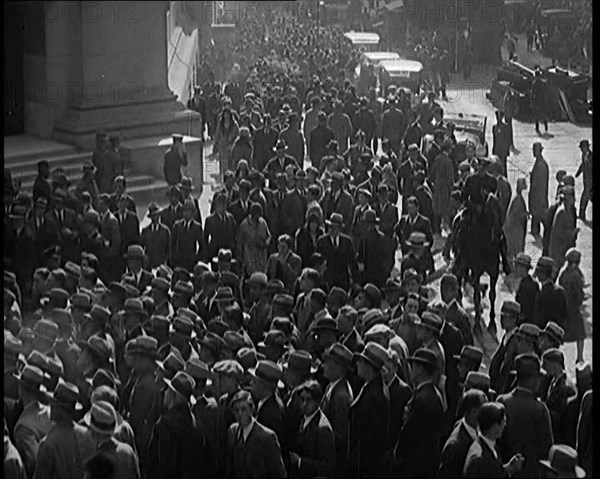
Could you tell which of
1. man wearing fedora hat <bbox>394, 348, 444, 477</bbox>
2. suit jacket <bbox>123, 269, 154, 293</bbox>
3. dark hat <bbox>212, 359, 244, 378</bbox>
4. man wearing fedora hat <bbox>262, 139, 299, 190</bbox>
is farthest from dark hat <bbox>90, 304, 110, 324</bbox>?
man wearing fedora hat <bbox>262, 139, 299, 190</bbox>

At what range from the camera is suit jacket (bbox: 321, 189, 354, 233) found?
40.5ft

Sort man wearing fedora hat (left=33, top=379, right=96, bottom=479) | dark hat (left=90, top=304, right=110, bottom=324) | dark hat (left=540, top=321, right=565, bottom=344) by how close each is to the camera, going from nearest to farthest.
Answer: man wearing fedora hat (left=33, top=379, right=96, bottom=479) < dark hat (left=540, top=321, right=565, bottom=344) < dark hat (left=90, top=304, right=110, bottom=324)

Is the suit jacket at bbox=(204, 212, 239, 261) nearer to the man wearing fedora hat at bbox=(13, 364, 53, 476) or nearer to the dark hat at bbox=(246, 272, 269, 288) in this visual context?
the dark hat at bbox=(246, 272, 269, 288)

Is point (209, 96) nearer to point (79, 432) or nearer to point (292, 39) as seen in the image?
point (292, 39)

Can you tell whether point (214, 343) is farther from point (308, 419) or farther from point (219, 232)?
point (219, 232)

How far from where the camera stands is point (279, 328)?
8.44 metres

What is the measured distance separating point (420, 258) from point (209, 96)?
16.1 ft

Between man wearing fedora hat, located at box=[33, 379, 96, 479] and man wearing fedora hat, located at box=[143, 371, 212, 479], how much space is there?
42 centimetres

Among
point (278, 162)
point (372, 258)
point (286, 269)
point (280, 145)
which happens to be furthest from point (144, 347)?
point (280, 145)

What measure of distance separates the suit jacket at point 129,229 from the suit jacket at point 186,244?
0.32 meters

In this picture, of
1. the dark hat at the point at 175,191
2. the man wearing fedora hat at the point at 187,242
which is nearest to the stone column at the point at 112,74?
the dark hat at the point at 175,191

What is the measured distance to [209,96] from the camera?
15.1 meters

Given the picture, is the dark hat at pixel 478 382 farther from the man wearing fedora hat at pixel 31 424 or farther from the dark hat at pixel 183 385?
the man wearing fedora hat at pixel 31 424

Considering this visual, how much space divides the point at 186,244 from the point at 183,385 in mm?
4396
